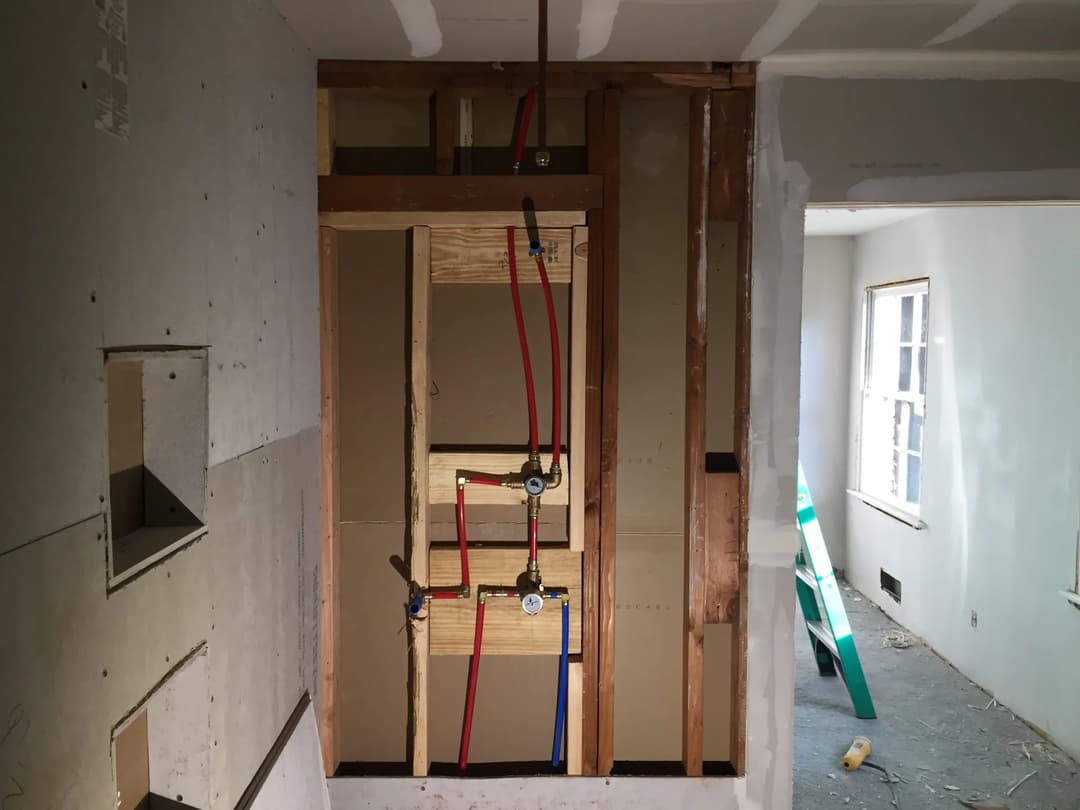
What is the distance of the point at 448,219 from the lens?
231 centimetres

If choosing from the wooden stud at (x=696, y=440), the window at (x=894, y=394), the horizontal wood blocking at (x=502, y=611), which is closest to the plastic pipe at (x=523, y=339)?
the horizontal wood blocking at (x=502, y=611)

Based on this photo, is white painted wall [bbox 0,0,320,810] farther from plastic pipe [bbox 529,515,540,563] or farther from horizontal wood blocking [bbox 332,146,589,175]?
plastic pipe [bbox 529,515,540,563]

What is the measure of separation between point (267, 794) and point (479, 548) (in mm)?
893

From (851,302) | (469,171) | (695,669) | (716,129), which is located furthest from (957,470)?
(469,171)

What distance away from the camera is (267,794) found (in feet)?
5.87

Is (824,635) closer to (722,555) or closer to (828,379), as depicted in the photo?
(722,555)

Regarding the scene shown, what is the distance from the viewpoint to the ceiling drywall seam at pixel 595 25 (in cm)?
185

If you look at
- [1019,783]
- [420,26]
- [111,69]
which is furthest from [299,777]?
[1019,783]

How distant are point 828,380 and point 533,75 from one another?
4002 mm

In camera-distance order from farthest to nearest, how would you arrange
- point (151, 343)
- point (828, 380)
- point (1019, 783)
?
point (828, 380) < point (1019, 783) < point (151, 343)

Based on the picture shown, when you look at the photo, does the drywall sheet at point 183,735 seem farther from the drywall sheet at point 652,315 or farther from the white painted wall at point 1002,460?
the white painted wall at point 1002,460

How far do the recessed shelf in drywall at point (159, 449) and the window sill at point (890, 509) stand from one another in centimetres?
396

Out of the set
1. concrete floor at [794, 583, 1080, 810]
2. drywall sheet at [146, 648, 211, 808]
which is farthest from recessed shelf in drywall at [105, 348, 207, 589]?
concrete floor at [794, 583, 1080, 810]

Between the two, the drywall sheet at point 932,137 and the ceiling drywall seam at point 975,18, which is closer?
the ceiling drywall seam at point 975,18
